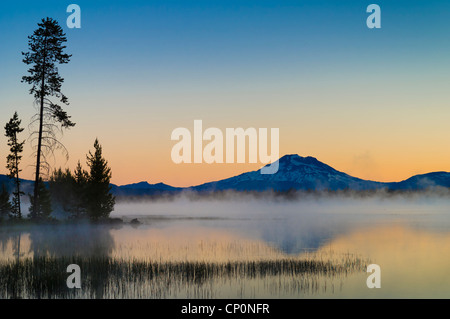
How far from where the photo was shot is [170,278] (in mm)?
22234

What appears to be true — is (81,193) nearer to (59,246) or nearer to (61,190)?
(61,190)

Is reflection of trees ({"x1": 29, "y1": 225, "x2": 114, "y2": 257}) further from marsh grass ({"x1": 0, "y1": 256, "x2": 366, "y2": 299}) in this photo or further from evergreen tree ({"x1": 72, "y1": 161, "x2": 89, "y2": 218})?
evergreen tree ({"x1": 72, "y1": 161, "x2": 89, "y2": 218})

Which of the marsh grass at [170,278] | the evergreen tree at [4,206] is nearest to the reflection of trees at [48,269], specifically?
the marsh grass at [170,278]

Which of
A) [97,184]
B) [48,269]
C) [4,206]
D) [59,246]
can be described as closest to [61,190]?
[4,206]

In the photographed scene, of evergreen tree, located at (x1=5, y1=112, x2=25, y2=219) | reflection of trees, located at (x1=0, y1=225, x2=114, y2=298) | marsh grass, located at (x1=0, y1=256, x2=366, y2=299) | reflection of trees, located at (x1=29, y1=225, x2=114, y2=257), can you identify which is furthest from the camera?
evergreen tree, located at (x1=5, y1=112, x2=25, y2=219)

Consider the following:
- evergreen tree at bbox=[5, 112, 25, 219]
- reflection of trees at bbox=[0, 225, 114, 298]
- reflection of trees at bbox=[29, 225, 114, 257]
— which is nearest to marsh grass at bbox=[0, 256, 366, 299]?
reflection of trees at bbox=[0, 225, 114, 298]

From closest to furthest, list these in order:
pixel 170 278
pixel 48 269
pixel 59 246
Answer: pixel 170 278
pixel 48 269
pixel 59 246

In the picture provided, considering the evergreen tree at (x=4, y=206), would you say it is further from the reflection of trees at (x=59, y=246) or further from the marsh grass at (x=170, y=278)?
the marsh grass at (x=170, y=278)

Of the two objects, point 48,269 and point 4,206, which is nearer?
point 48,269

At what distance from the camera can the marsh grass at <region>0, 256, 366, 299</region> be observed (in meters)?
19.3

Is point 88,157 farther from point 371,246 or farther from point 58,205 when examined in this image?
point 371,246

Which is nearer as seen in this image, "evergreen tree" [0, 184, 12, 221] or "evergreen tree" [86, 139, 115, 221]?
"evergreen tree" [86, 139, 115, 221]
